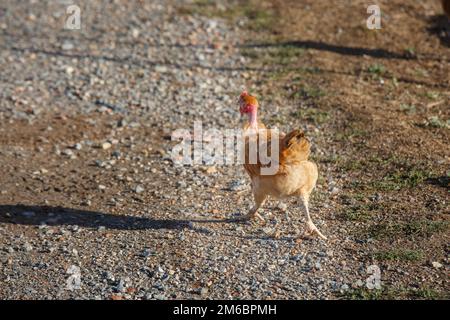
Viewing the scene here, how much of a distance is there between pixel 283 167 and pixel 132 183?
231 centimetres

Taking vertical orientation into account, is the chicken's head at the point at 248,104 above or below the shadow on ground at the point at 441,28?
below

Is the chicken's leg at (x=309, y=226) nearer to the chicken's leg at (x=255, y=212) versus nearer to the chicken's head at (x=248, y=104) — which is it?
the chicken's leg at (x=255, y=212)

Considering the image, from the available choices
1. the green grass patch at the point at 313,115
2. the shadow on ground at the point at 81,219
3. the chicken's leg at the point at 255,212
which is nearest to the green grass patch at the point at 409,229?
the chicken's leg at the point at 255,212

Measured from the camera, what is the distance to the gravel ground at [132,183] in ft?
21.9

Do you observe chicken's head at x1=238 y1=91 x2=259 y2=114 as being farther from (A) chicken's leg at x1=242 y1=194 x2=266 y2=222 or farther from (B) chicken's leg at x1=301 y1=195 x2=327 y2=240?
(B) chicken's leg at x1=301 y1=195 x2=327 y2=240

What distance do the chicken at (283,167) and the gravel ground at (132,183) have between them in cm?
45

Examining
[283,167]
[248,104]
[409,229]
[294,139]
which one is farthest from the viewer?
[248,104]

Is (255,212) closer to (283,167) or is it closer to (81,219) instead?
(283,167)

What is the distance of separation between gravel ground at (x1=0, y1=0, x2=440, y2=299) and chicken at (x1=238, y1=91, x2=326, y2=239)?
45 centimetres

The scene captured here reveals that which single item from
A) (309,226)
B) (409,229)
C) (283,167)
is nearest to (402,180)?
(409,229)

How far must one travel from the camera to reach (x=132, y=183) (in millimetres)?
8594

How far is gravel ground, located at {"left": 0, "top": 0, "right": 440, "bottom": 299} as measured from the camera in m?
6.68

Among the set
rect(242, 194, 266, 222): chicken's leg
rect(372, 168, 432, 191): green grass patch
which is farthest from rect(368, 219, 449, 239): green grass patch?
rect(242, 194, 266, 222): chicken's leg

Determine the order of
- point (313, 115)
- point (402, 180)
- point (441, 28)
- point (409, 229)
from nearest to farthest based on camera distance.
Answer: point (409, 229)
point (402, 180)
point (313, 115)
point (441, 28)
